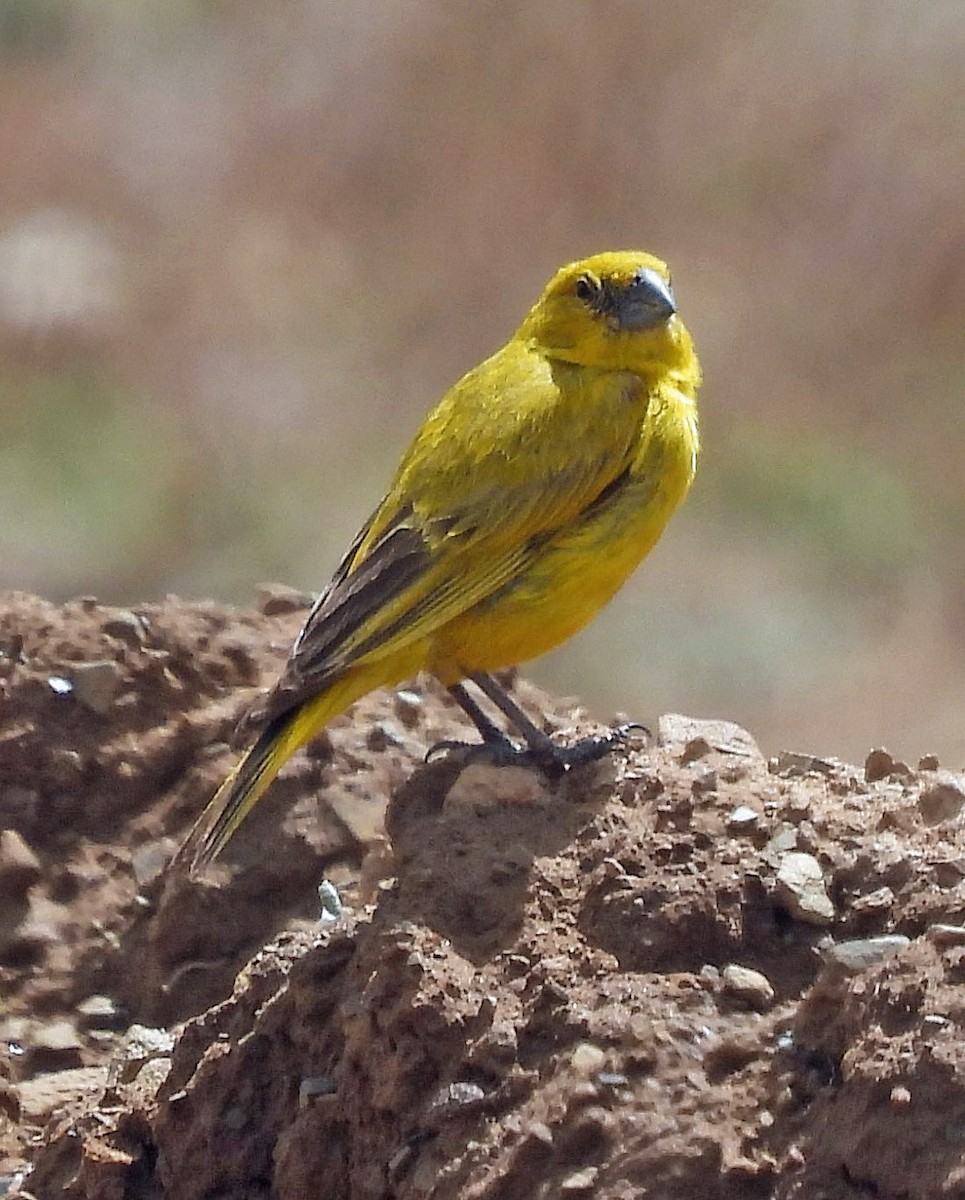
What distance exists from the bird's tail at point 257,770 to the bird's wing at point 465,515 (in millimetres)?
126

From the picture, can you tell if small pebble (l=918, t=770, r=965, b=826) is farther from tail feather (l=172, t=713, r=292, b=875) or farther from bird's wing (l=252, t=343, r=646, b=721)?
tail feather (l=172, t=713, r=292, b=875)

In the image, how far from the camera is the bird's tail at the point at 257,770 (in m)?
4.59

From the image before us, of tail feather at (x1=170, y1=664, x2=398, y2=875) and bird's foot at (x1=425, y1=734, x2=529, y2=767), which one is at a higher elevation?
tail feather at (x1=170, y1=664, x2=398, y2=875)

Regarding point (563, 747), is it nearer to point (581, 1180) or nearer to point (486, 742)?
point (486, 742)

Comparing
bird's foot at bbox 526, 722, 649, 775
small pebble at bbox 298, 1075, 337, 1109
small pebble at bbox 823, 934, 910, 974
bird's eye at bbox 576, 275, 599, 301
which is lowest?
small pebble at bbox 823, 934, 910, 974

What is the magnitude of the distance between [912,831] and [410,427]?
28.3ft

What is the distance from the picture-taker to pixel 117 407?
12992mm

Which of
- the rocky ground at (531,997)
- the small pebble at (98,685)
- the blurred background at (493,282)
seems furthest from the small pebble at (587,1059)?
the blurred background at (493,282)

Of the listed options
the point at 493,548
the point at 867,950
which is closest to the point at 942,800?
Answer: the point at 867,950

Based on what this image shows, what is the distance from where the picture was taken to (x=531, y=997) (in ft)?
12.7

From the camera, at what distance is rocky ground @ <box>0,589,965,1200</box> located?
3473 millimetres

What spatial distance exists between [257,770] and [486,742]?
61 cm

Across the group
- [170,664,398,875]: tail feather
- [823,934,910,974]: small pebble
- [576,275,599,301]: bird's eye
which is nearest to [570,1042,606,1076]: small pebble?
[823,934,910,974]: small pebble

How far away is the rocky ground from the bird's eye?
1213 millimetres
